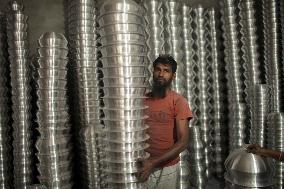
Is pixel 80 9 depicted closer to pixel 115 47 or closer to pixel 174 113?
pixel 174 113

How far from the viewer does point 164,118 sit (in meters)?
2.18

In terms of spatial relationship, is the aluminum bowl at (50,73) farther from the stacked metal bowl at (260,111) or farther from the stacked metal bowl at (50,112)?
the stacked metal bowl at (260,111)

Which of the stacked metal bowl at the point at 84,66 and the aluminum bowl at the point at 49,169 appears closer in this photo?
the aluminum bowl at the point at 49,169

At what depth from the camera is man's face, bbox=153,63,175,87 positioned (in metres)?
2.18

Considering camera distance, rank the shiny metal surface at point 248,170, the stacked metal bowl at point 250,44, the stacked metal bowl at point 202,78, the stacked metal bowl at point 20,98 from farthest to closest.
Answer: the stacked metal bowl at point 202,78
the stacked metal bowl at point 250,44
the stacked metal bowl at point 20,98
the shiny metal surface at point 248,170

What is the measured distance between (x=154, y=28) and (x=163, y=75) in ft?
4.18

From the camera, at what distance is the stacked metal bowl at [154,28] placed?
3.31 meters

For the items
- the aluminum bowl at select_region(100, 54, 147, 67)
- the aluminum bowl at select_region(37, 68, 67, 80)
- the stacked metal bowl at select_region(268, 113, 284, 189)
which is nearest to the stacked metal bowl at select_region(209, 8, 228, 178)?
the stacked metal bowl at select_region(268, 113, 284, 189)

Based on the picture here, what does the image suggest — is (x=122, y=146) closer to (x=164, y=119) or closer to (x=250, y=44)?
(x=164, y=119)

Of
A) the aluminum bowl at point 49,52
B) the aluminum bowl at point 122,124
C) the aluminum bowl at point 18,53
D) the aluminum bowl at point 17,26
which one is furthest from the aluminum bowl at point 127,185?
the aluminum bowl at point 17,26

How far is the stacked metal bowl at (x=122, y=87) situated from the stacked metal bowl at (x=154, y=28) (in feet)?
5.77

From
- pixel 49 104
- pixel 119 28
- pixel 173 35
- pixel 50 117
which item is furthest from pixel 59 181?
pixel 173 35

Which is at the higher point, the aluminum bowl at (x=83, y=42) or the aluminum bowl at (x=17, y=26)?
the aluminum bowl at (x=17, y=26)

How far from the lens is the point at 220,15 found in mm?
4125
